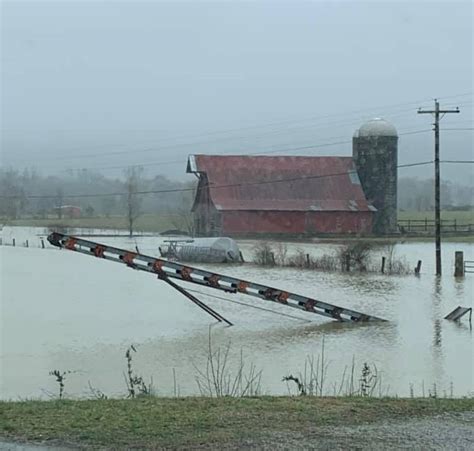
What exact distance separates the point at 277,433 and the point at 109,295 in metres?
25.5

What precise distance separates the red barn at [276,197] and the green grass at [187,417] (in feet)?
202

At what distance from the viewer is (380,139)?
259 ft

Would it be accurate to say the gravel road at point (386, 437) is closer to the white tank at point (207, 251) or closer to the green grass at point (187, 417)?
the green grass at point (187, 417)

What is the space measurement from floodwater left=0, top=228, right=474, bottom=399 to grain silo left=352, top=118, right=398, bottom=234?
35.1 meters

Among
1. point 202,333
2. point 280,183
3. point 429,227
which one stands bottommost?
point 202,333

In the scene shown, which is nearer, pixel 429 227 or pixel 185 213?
pixel 429 227

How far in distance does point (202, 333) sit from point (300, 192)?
51.8m

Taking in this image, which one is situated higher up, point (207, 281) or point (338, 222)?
point (338, 222)

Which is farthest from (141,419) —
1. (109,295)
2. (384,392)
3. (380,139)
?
(380,139)

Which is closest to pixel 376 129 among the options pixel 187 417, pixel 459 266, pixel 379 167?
pixel 379 167

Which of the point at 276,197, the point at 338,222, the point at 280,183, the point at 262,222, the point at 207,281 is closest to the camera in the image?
the point at 207,281

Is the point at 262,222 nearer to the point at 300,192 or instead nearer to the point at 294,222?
the point at 294,222

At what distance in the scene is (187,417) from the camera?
736 cm

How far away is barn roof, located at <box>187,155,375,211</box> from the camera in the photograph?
72000 mm
